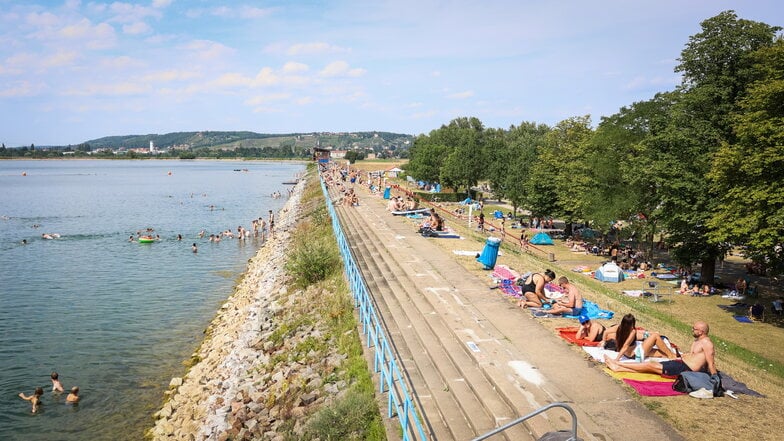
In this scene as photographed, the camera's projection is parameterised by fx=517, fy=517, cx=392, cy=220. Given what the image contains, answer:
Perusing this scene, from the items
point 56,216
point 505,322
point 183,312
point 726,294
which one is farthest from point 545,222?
point 56,216

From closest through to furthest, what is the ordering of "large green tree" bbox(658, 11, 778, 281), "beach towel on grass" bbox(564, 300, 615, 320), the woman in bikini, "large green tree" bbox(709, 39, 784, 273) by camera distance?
"beach towel on grass" bbox(564, 300, 615, 320)
the woman in bikini
"large green tree" bbox(709, 39, 784, 273)
"large green tree" bbox(658, 11, 778, 281)

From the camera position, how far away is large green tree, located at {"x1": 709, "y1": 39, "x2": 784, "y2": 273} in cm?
1756

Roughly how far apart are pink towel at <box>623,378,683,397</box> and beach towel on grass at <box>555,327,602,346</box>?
169 cm

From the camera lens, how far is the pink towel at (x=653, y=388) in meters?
8.70

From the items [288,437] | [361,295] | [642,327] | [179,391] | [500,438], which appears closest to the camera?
[500,438]

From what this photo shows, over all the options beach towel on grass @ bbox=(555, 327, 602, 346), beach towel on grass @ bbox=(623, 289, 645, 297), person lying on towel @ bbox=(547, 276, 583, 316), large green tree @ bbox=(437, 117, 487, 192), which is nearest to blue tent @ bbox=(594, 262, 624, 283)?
beach towel on grass @ bbox=(623, 289, 645, 297)

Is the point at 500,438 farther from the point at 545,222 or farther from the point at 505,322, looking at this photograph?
the point at 545,222

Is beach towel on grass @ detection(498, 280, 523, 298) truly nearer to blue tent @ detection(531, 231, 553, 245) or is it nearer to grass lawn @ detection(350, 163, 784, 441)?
grass lawn @ detection(350, 163, 784, 441)

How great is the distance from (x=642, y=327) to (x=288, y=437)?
8.38 metres

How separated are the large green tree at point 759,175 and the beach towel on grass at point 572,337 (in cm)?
1012

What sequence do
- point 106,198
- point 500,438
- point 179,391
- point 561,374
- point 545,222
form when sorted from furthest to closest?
point 106,198 < point 545,222 < point 179,391 < point 561,374 < point 500,438

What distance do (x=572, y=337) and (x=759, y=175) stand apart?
12374 millimetres

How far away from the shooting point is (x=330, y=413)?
31.5 ft

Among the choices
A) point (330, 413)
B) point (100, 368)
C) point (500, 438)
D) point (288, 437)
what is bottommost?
point (100, 368)
